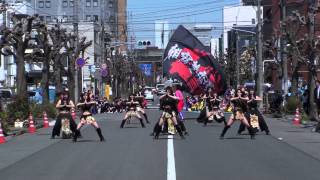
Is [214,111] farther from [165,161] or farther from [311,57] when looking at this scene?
[165,161]

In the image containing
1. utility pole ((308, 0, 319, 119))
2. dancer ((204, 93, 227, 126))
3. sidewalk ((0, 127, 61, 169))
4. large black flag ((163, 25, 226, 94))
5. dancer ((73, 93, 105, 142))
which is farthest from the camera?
large black flag ((163, 25, 226, 94))

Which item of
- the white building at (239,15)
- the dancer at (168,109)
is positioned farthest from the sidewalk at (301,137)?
the white building at (239,15)

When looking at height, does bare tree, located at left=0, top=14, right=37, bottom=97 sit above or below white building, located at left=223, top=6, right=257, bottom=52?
below

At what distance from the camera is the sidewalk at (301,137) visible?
1836cm

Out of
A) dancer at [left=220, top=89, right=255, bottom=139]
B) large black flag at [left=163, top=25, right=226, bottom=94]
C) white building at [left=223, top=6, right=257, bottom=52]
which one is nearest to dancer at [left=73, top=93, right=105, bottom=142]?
dancer at [left=220, top=89, right=255, bottom=139]

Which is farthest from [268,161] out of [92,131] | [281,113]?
[281,113]

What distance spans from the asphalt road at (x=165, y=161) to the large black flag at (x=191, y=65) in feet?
34.4

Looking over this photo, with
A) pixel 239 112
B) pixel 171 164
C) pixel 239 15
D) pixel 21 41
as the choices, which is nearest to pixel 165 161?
pixel 171 164

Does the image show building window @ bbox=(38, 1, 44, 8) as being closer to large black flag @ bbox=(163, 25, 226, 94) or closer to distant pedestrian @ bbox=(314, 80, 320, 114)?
large black flag @ bbox=(163, 25, 226, 94)

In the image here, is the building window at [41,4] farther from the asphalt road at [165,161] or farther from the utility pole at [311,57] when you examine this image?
the asphalt road at [165,161]

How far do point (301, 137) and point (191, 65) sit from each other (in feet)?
34.7

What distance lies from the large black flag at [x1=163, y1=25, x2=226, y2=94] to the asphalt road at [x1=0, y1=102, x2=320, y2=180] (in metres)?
10.5

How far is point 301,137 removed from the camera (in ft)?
74.9

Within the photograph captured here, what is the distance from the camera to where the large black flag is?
1280 inches
